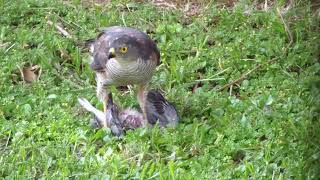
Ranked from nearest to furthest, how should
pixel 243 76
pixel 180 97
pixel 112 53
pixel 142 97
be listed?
pixel 112 53
pixel 142 97
pixel 180 97
pixel 243 76

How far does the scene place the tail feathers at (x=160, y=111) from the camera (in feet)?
21.5

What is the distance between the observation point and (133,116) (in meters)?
6.57

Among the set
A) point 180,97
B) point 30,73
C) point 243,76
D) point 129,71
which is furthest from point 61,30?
point 129,71

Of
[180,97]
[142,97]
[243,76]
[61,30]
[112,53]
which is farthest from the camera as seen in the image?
[61,30]

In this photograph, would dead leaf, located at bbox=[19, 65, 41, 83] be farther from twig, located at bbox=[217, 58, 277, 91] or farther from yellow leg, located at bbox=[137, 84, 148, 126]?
twig, located at bbox=[217, 58, 277, 91]

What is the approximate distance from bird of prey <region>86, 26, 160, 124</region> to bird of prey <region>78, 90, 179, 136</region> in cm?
9

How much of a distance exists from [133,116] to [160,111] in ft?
0.72

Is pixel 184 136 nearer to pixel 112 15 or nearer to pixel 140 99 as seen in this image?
pixel 140 99

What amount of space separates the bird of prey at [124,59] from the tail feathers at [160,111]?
12 cm

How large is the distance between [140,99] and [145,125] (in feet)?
0.87

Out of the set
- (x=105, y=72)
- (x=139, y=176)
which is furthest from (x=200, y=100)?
(x=139, y=176)

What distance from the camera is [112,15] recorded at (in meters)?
8.44

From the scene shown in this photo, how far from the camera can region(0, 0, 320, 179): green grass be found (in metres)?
5.77

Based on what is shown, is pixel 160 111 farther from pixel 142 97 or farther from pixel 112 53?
pixel 112 53
